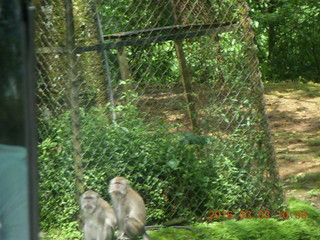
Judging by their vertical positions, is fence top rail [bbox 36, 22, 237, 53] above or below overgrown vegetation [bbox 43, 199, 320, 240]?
above

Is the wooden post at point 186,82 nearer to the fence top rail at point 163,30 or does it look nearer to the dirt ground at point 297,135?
the fence top rail at point 163,30

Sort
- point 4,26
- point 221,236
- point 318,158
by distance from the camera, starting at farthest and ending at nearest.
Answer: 1. point 318,158
2. point 221,236
3. point 4,26

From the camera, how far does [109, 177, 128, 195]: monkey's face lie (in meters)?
6.05

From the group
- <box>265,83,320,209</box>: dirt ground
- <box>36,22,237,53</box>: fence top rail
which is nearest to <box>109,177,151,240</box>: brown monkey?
<box>36,22,237,53</box>: fence top rail

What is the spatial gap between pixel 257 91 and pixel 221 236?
159 cm

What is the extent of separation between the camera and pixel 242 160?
6.73 meters

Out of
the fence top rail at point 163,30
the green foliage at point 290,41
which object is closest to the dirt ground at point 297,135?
the green foliage at point 290,41

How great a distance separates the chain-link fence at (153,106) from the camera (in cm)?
627

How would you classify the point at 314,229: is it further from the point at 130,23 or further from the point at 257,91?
the point at 130,23

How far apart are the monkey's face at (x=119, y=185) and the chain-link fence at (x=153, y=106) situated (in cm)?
30

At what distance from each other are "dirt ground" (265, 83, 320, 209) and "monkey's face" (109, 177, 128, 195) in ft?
8.12

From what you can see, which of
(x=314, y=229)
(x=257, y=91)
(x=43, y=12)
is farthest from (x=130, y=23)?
(x=314, y=229)
